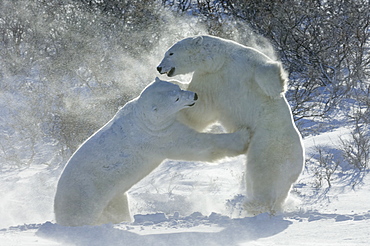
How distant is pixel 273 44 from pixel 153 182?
3842 millimetres

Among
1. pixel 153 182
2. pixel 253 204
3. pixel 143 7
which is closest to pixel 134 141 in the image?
pixel 253 204

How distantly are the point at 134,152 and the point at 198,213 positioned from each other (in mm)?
612

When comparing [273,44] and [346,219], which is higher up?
[273,44]

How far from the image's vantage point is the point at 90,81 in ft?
30.3

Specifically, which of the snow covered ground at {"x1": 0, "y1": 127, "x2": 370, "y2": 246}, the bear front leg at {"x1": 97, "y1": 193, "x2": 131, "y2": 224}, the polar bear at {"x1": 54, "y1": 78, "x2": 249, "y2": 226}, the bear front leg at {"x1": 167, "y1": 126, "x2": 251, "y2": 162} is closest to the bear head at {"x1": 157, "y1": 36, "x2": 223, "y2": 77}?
the polar bear at {"x1": 54, "y1": 78, "x2": 249, "y2": 226}

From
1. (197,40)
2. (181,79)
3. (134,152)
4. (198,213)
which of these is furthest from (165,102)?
(181,79)

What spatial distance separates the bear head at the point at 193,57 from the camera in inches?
165

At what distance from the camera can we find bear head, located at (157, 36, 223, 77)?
4.20 m

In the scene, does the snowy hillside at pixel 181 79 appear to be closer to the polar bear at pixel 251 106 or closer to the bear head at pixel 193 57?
the polar bear at pixel 251 106

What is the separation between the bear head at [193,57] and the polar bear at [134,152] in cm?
27

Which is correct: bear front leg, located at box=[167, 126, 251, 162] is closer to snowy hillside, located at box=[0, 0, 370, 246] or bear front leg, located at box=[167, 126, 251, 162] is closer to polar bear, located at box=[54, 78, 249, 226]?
polar bear, located at box=[54, 78, 249, 226]

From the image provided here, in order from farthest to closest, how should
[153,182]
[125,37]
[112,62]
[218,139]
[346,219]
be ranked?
[125,37] < [112,62] < [153,182] < [218,139] < [346,219]

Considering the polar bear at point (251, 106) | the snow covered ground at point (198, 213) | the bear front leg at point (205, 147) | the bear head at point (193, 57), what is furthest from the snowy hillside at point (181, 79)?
the bear head at point (193, 57)

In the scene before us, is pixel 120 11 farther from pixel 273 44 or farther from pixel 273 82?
pixel 273 82
